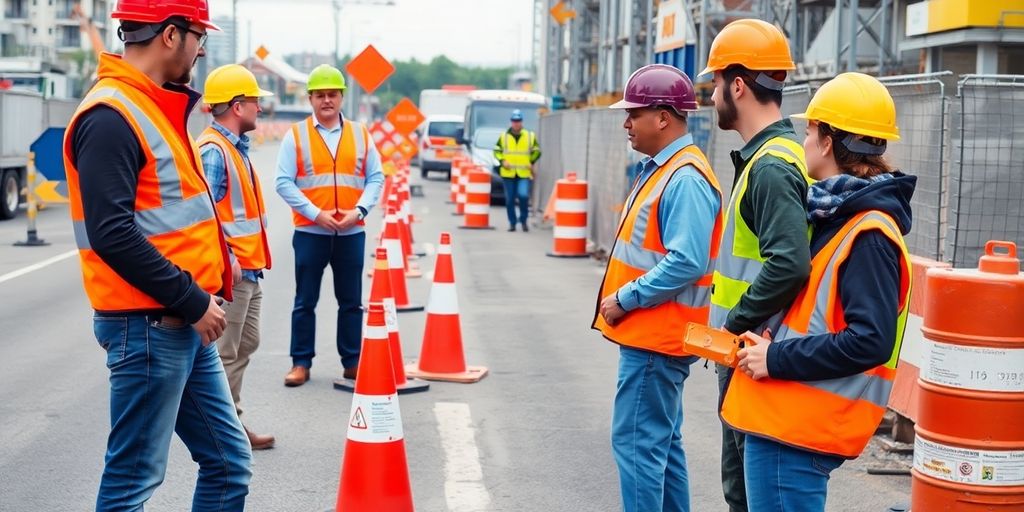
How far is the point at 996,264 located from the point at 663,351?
1.22 metres

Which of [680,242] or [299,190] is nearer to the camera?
[680,242]

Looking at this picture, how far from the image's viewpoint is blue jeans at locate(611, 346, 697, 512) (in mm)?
4863

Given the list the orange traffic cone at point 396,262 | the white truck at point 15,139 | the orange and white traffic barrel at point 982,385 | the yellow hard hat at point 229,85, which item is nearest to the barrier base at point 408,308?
the orange traffic cone at point 396,262

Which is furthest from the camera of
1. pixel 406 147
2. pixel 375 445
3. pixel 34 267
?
pixel 406 147

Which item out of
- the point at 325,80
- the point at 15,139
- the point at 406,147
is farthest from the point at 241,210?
the point at 406,147

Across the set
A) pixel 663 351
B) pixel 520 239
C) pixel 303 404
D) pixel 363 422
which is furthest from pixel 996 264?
pixel 520 239

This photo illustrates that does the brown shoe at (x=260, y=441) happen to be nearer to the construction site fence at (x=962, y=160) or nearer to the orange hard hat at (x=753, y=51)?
the construction site fence at (x=962, y=160)

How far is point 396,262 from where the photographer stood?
41.7 feet

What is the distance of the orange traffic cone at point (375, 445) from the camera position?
571cm

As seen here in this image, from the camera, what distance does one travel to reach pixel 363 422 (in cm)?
579

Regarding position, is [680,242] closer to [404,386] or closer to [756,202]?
[756,202]

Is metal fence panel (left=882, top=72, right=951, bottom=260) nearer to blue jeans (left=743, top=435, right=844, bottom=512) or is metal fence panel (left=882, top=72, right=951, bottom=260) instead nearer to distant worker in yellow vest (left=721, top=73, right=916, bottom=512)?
distant worker in yellow vest (left=721, top=73, right=916, bottom=512)

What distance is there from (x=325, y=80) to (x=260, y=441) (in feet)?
9.18

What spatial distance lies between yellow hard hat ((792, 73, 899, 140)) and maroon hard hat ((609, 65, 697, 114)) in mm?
1165
